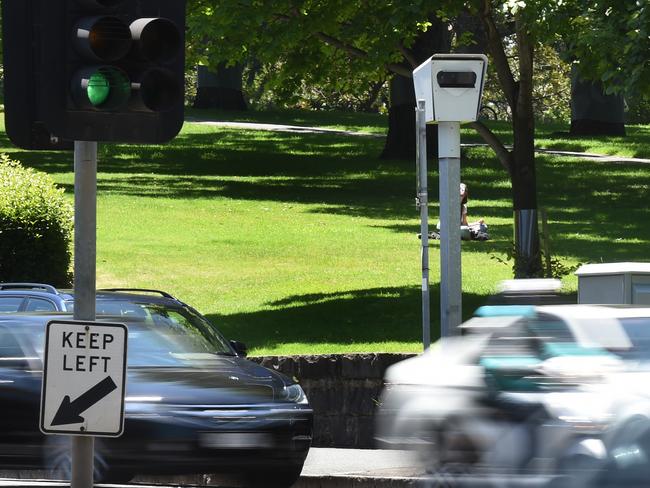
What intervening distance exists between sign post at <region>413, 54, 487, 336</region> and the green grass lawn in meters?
4.69

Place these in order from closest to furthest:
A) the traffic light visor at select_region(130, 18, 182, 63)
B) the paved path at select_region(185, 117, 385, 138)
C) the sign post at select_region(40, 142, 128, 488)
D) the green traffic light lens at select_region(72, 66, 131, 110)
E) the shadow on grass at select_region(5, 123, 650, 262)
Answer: the green traffic light lens at select_region(72, 66, 131, 110)
the traffic light visor at select_region(130, 18, 182, 63)
the sign post at select_region(40, 142, 128, 488)
the shadow on grass at select_region(5, 123, 650, 262)
the paved path at select_region(185, 117, 385, 138)

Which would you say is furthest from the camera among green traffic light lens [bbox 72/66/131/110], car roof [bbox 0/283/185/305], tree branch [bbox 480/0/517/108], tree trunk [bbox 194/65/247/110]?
tree trunk [bbox 194/65/247/110]

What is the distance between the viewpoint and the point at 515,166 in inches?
733

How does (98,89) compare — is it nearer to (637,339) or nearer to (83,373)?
(83,373)

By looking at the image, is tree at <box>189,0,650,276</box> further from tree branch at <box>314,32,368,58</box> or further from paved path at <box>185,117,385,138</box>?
paved path at <box>185,117,385,138</box>

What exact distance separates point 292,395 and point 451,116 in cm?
241

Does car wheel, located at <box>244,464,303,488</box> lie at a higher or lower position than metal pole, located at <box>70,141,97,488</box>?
lower

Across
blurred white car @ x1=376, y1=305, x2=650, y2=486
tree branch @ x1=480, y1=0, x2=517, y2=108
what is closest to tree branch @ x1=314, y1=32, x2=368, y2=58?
tree branch @ x1=480, y1=0, x2=517, y2=108

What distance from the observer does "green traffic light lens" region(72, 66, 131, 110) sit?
20.4 ft

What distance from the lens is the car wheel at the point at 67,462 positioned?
9.80 metres

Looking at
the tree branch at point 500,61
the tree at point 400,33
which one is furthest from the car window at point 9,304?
the tree branch at point 500,61

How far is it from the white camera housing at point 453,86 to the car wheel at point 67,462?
11.4ft

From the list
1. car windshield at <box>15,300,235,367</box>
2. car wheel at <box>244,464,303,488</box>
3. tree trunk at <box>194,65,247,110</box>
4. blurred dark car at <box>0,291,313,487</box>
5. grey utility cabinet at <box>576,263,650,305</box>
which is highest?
tree trunk at <box>194,65,247,110</box>

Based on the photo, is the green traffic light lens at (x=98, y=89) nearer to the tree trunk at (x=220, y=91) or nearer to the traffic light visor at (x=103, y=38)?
the traffic light visor at (x=103, y=38)
